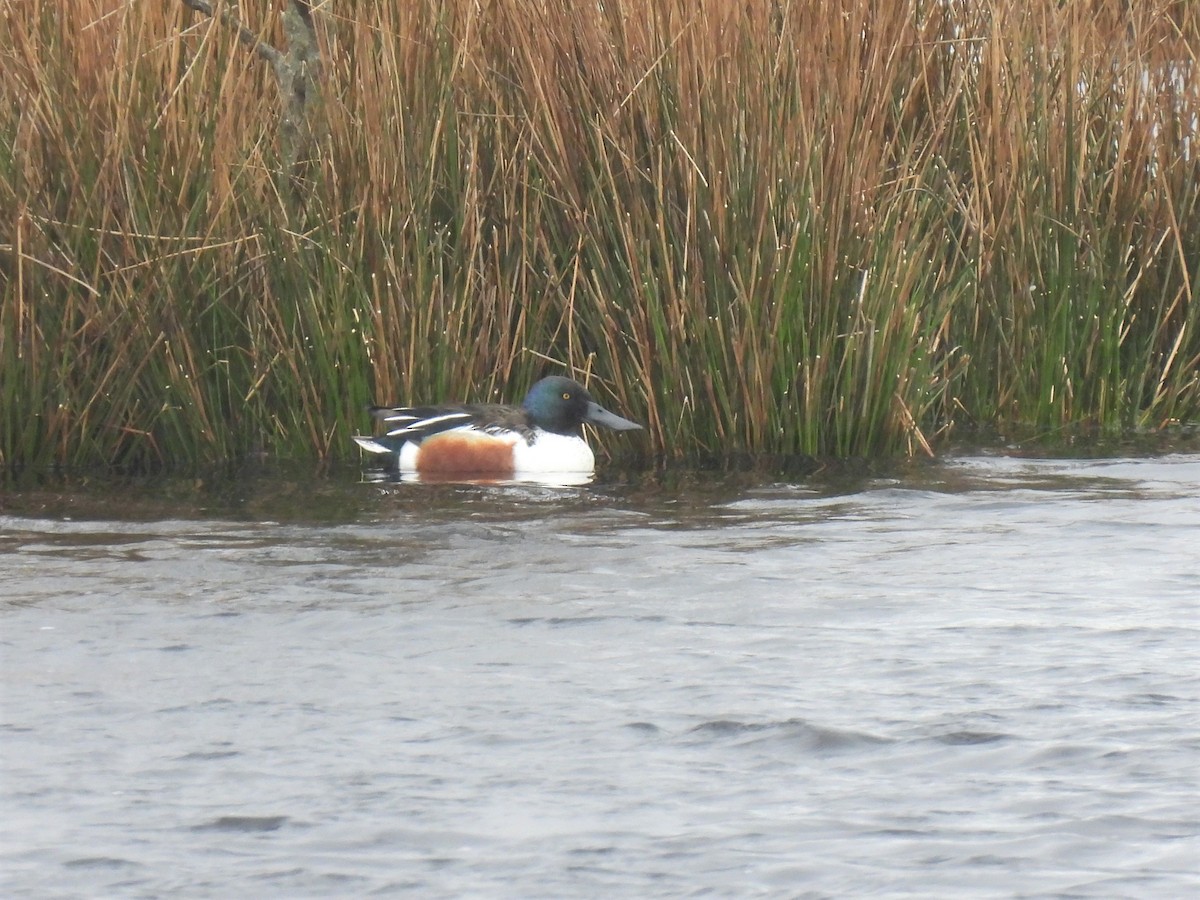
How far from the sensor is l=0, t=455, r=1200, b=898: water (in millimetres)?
3416

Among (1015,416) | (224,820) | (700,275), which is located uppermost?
(700,275)

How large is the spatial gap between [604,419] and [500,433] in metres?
0.38

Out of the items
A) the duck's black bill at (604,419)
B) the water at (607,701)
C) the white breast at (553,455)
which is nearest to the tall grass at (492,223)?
the duck's black bill at (604,419)

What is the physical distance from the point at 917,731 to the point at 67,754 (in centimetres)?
162

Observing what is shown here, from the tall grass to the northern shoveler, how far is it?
0.25 metres

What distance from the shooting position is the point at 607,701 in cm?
433

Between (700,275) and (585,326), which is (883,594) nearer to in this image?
(700,275)

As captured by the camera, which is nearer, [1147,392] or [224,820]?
[224,820]

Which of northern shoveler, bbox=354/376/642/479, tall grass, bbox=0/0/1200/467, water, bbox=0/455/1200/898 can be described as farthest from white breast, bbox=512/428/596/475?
water, bbox=0/455/1200/898

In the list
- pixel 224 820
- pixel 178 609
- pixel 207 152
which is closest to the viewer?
pixel 224 820

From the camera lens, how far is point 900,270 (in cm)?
732

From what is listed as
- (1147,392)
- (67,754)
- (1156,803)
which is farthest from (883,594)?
(1147,392)

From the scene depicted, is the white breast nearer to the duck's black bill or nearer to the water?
the duck's black bill

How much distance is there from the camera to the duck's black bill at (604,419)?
7434 mm
